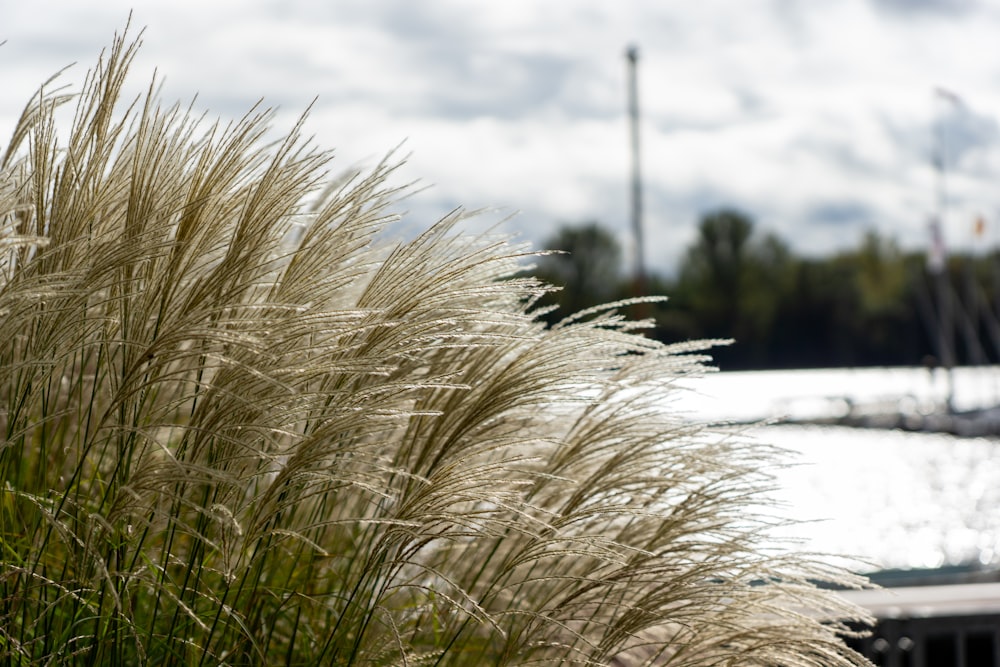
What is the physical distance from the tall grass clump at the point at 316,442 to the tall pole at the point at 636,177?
16.5 metres

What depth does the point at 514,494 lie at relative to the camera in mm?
1561

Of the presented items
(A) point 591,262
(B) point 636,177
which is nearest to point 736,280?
(A) point 591,262

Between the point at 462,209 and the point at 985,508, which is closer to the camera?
the point at 462,209

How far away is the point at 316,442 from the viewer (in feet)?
4.93

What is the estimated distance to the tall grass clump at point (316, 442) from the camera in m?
1.55

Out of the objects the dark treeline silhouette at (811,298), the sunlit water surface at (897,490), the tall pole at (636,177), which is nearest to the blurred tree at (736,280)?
the dark treeline silhouette at (811,298)

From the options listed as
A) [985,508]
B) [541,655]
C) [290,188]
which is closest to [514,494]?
[541,655]

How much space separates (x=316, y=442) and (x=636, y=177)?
1834cm

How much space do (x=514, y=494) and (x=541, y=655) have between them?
0.44m

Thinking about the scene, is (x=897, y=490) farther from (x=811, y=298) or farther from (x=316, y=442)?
(x=811, y=298)

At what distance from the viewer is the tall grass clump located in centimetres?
155

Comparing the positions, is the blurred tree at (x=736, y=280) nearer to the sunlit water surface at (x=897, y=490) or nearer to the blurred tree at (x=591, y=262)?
the blurred tree at (x=591, y=262)

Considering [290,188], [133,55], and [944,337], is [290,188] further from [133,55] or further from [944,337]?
[944,337]

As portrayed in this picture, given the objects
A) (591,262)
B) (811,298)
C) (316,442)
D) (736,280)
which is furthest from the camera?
(811,298)
